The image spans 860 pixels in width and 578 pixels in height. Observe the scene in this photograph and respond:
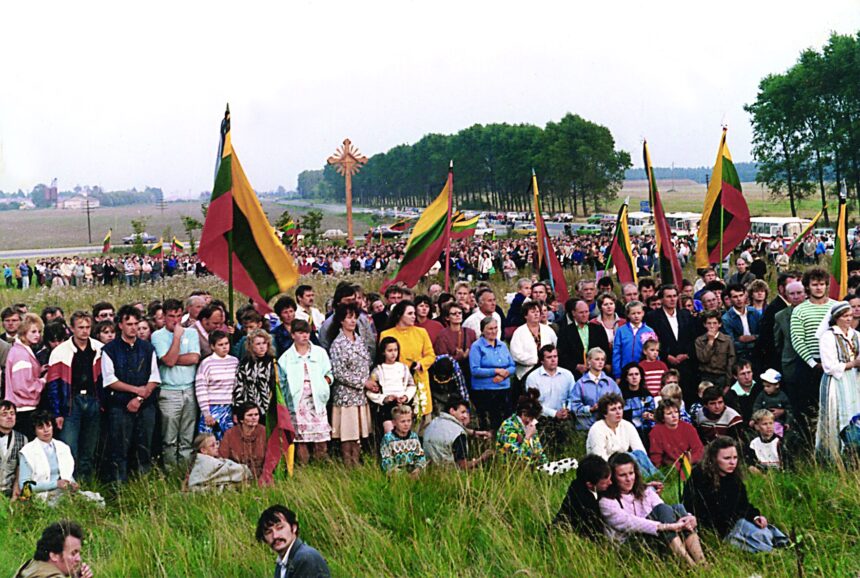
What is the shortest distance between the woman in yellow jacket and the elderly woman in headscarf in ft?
10.9

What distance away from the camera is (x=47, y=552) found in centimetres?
520

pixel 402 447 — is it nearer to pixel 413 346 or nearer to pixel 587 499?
pixel 413 346

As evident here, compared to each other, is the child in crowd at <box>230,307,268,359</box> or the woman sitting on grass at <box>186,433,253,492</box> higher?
the child in crowd at <box>230,307,268,359</box>

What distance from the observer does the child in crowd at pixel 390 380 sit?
7945 mm

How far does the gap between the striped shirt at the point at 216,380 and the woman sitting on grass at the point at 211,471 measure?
66cm

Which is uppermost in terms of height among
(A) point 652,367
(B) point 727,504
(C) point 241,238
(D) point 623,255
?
(C) point 241,238

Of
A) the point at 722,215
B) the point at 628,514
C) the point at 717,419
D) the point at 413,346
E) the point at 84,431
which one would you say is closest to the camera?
the point at 628,514

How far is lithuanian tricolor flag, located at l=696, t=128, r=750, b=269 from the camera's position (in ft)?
41.3

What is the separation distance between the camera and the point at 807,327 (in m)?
7.86

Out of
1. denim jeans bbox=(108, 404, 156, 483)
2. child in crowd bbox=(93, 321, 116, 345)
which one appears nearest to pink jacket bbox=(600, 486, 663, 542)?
denim jeans bbox=(108, 404, 156, 483)

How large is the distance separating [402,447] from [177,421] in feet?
7.01

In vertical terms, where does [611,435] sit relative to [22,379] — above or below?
below

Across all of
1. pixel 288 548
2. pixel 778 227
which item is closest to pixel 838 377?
pixel 288 548

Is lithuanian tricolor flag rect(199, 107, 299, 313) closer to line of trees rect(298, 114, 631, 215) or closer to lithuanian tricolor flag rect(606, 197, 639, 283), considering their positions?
lithuanian tricolor flag rect(606, 197, 639, 283)
